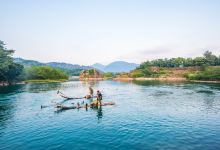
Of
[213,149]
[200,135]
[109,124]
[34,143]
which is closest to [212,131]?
[200,135]

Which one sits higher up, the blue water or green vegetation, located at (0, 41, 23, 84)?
green vegetation, located at (0, 41, 23, 84)

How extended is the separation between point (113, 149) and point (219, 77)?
14926 centimetres

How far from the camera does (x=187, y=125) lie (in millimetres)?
37531

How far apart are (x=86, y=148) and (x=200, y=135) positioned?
57.3 ft

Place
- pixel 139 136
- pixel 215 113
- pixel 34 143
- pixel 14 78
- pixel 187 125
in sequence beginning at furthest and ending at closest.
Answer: pixel 14 78
pixel 215 113
pixel 187 125
pixel 139 136
pixel 34 143

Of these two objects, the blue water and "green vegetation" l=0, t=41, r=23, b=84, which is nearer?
the blue water

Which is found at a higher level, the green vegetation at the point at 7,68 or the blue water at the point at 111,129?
the green vegetation at the point at 7,68

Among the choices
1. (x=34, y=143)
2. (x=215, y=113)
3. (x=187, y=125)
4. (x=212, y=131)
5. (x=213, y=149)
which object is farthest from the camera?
(x=215, y=113)

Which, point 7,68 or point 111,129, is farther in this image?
point 7,68

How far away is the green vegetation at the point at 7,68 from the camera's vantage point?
14312 centimetres

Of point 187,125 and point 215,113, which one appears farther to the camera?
point 215,113

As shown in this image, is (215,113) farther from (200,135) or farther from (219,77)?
(219,77)

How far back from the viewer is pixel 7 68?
14300cm

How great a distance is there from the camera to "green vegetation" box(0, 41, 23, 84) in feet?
470
